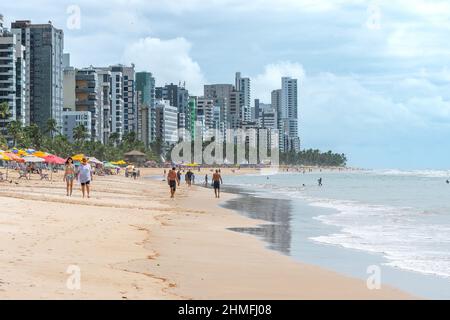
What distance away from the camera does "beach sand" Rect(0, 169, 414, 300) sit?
33.3 ft

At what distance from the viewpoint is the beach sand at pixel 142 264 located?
10.1 metres

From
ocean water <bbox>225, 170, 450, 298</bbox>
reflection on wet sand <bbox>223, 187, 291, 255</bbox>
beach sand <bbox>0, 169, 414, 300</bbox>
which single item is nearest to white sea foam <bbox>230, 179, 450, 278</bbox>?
ocean water <bbox>225, 170, 450, 298</bbox>

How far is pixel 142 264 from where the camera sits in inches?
522

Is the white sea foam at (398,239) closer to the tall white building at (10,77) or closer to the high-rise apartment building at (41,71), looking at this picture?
the tall white building at (10,77)

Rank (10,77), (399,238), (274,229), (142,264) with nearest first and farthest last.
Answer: (142,264) → (399,238) → (274,229) → (10,77)

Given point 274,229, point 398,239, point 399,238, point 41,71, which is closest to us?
point 398,239

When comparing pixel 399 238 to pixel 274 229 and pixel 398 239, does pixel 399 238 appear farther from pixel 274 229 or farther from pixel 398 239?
pixel 274 229

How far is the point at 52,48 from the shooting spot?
194m

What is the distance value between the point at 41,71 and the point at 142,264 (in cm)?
18801

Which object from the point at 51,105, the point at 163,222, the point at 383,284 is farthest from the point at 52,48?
the point at 383,284

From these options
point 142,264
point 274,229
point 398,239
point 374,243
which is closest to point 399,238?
point 398,239

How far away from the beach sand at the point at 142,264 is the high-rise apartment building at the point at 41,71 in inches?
6812

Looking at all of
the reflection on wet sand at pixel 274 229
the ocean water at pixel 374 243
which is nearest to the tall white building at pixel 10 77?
the reflection on wet sand at pixel 274 229

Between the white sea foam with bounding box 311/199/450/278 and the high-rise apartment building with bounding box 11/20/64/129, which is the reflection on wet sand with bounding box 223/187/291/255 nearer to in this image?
the white sea foam with bounding box 311/199/450/278
